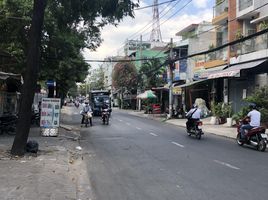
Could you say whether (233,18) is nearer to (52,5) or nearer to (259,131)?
(259,131)

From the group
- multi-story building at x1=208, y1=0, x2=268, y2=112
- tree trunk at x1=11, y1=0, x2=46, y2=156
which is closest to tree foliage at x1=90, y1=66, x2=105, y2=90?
multi-story building at x1=208, y1=0, x2=268, y2=112

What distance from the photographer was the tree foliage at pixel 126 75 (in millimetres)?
81688

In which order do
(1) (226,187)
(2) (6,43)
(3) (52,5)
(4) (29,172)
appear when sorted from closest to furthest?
(1) (226,187)
(4) (29,172)
(3) (52,5)
(2) (6,43)

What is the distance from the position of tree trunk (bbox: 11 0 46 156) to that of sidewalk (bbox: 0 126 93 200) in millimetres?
445

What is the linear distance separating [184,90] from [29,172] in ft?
128

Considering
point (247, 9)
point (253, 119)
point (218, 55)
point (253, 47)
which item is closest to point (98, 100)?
point (218, 55)

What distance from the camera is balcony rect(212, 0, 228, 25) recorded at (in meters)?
39.1

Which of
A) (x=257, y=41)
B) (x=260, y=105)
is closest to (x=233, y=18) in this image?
(x=257, y=41)

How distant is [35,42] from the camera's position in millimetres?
13539

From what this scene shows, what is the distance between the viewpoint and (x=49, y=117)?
20750 mm

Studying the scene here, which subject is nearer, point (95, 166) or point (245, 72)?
point (95, 166)

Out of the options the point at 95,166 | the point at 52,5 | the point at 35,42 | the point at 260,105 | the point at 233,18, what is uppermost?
the point at 233,18

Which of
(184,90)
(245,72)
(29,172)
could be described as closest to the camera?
(29,172)

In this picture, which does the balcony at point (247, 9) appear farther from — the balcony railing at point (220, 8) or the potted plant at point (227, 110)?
the potted plant at point (227, 110)
